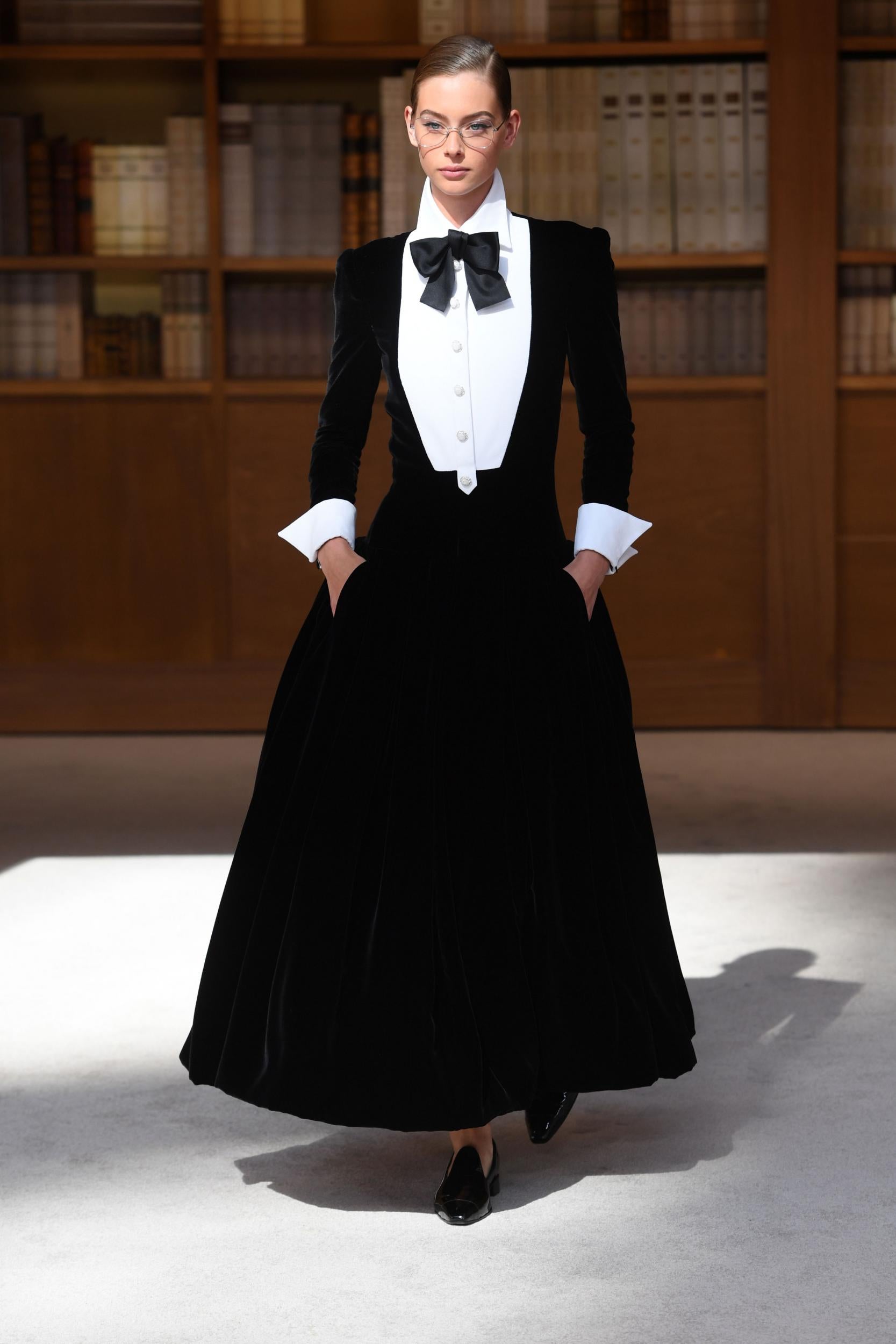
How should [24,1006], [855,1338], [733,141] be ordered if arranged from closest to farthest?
[855,1338]
[24,1006]
[733,141]

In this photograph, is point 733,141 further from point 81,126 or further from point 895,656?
point 81,126

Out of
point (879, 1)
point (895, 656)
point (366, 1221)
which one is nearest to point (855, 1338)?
point (366, 1221)

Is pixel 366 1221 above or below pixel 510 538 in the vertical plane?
below

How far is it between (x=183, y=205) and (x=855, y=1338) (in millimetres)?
3584

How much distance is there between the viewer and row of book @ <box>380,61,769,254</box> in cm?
426

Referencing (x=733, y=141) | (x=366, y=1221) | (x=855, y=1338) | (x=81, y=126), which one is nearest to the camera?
(x=855, y=1338)

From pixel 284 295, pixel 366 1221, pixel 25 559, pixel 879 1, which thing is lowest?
pixel 366 1221

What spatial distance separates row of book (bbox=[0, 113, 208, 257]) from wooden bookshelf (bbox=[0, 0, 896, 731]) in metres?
0.06

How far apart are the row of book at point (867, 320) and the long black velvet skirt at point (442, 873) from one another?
9.43 ft

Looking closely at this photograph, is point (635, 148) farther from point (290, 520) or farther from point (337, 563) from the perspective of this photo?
point (337, 563)

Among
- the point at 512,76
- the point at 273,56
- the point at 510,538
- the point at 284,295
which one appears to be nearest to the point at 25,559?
the point at 284,295

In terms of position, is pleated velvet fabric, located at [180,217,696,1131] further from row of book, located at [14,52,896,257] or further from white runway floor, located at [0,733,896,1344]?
row of book, located at [14,52,896,257]

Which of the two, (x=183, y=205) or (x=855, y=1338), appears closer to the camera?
(x=855, y=1338)

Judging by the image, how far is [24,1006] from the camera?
7.43 feet
